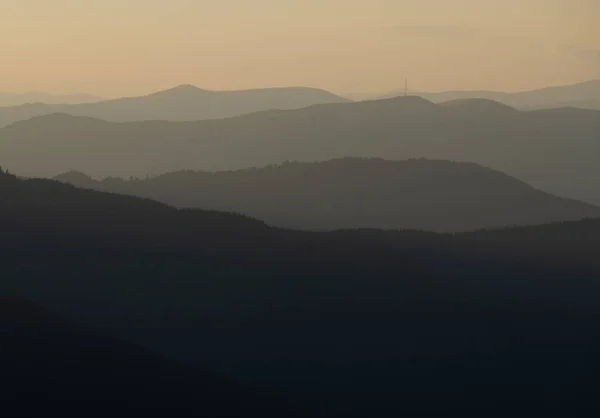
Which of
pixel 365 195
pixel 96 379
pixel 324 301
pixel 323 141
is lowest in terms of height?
pixel 324 301

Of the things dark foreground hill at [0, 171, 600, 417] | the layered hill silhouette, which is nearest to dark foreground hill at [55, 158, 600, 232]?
dark foreground hill at [0, 171, 600, 417]

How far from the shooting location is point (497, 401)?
23.8 metres

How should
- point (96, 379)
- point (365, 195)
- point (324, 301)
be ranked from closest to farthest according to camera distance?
1. point (96, 379)
2. point (324, 301)
3. point (365, 195)

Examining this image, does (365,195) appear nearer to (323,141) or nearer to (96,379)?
(96,379)

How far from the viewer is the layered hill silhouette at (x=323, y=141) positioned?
489ft

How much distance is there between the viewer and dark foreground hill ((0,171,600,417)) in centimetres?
2438

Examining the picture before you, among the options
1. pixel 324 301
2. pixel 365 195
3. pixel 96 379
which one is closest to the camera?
pixel 96 379

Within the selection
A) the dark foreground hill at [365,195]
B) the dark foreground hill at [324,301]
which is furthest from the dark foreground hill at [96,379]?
the dark foreground hill at [365,195]

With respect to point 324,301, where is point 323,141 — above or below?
above

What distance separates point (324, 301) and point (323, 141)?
13913 cm

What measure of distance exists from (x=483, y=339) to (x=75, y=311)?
1238 centimetres

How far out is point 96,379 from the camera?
17.2 m

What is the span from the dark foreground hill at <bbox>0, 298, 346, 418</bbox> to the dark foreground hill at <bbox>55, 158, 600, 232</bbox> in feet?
162

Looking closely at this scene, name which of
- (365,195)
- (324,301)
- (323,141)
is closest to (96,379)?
(324,301)
